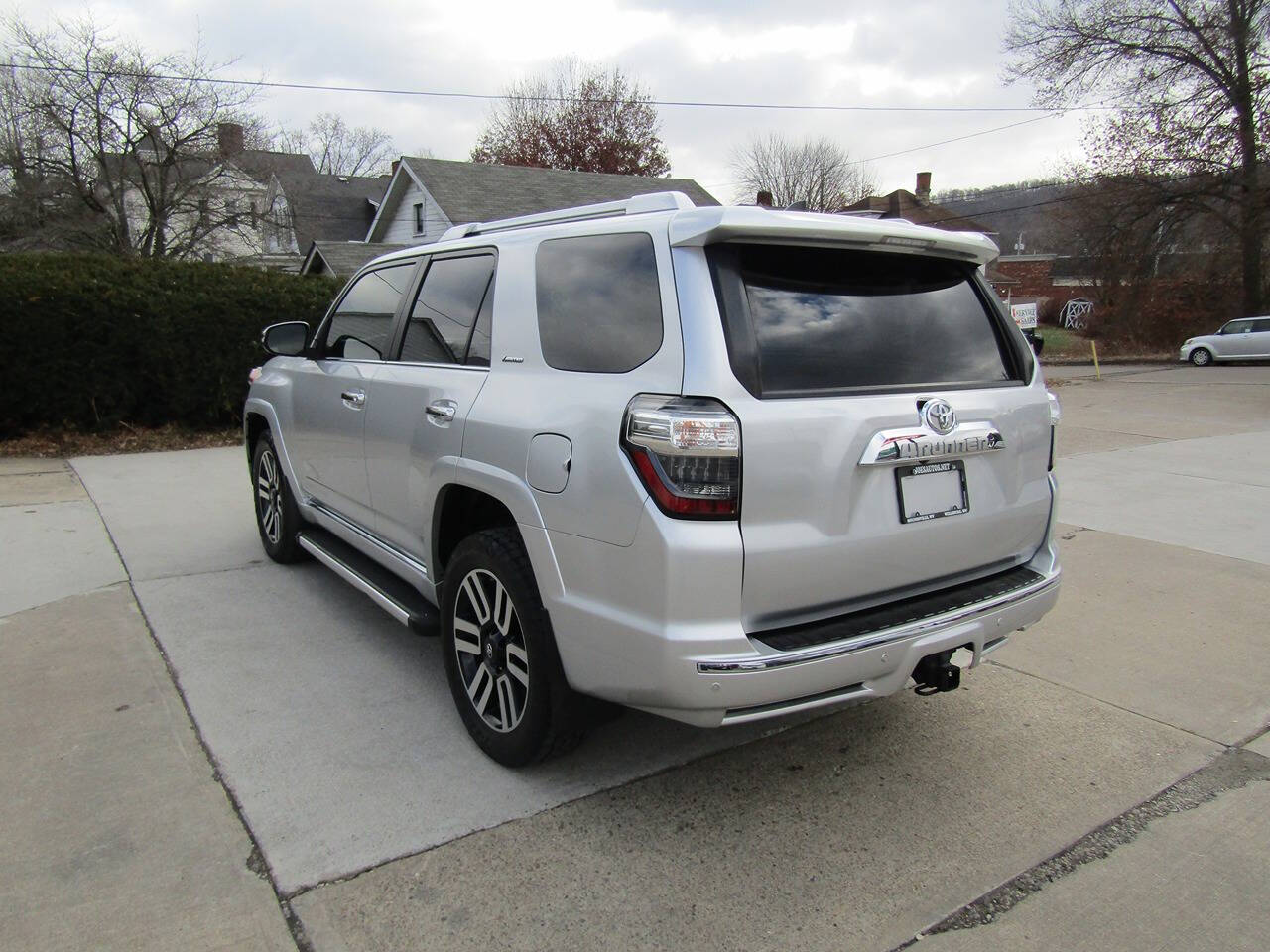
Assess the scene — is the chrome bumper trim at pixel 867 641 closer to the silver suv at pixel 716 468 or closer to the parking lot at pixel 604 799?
the silver suv at pixel 716 468

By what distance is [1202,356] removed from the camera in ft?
90.0

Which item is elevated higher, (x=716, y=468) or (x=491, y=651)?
(x=716, y=468)

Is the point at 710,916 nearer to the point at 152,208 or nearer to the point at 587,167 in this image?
the point at 152,208

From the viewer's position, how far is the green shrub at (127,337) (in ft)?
31.2

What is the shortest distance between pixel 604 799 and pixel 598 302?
5.34ft

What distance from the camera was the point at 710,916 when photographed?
241 centimetres

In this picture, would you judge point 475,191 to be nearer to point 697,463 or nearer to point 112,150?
A: point 112,150

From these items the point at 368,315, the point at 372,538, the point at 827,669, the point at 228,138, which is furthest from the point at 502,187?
the point at 827,669

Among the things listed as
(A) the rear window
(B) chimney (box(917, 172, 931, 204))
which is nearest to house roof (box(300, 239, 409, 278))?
(A) the rear window

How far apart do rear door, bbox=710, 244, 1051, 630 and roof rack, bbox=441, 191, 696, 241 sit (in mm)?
357

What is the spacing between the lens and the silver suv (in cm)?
238

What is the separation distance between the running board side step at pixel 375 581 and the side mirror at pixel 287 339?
3.35ft

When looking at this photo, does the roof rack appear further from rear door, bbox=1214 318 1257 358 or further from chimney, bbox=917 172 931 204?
chimney, bbox=917 172 931 204

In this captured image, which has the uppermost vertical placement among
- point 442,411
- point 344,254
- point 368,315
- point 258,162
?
point 258,162
